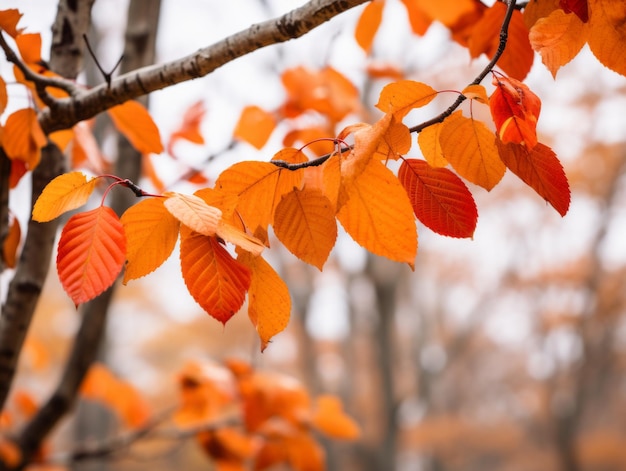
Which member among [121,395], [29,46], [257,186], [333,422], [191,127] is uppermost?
[191,127]

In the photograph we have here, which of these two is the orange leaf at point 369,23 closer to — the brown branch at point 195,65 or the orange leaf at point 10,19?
the brown branch at point 195,65

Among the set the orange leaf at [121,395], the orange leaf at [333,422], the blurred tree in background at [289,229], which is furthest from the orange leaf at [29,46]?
the orange leaf at [121,395]

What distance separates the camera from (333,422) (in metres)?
1.18

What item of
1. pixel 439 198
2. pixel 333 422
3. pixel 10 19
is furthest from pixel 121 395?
pixel 439 198

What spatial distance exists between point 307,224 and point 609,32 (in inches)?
11.7

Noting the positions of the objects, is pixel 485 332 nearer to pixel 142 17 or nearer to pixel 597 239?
pixel 597 239

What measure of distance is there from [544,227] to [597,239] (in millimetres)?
775

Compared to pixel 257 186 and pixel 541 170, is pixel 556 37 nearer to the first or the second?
pixel 541 170

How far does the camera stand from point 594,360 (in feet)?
19.0

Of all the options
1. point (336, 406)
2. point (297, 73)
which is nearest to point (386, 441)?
point (336, 406)

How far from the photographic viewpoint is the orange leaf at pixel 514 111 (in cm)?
38

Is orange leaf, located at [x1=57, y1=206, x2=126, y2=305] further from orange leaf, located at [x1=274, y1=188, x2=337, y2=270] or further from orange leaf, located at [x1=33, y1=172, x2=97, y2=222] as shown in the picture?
orange leaf, located at [x1=274, y1=188, x2=337, y2=270]

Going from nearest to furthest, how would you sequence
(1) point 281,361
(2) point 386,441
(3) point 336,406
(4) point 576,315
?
(3) point 336,406, (2) point 386,441, (4) point 576,315, (1) point 281,361

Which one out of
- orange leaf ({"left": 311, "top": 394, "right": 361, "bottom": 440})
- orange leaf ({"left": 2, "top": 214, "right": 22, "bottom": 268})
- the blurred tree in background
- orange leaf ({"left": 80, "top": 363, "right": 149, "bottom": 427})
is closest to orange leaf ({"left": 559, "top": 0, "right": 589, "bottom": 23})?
the blurred tree in background
